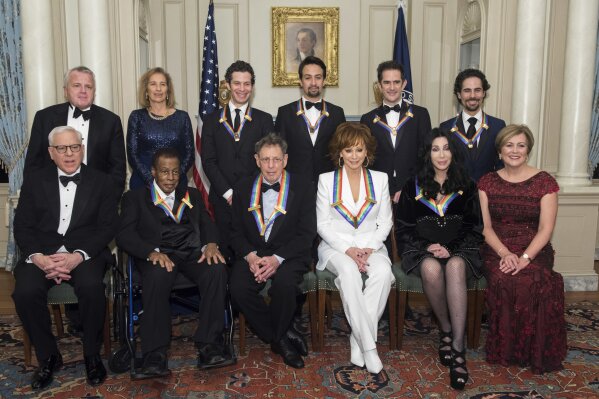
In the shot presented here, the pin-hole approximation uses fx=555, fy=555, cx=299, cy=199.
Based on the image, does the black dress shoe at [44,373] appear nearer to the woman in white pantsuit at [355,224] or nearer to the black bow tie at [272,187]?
the black bow tie at [272,187]

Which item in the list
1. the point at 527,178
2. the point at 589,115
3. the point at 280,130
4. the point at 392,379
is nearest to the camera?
the point at 392,379

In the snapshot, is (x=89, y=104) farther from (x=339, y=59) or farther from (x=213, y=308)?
(x=339, y=59)

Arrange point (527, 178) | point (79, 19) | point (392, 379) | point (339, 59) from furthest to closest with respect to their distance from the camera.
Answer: point (339, 59) < point (79, 19) < point (527, 178) < point (392, 379)

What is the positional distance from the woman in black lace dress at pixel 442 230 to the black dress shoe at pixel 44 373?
2313 mm

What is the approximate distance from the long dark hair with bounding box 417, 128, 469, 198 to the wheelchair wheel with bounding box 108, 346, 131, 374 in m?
2.21

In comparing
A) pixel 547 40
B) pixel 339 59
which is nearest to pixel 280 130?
pixel 547 40

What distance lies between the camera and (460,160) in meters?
3.75

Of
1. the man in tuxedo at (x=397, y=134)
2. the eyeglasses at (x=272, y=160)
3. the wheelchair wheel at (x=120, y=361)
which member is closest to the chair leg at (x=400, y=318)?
the man in tuxedo at (x=397, y=134)

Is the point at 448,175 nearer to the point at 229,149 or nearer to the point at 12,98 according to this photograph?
the point at 229,149

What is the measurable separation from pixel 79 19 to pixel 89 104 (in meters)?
1.34

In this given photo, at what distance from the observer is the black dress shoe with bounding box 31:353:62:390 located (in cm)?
324

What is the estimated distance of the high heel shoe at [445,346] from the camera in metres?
3.54

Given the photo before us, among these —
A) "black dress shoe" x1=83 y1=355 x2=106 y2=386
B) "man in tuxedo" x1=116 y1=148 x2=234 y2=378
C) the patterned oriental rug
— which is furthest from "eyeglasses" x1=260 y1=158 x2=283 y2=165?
"black dress shoe" x1=83 y1=355 x2=106 y2=386

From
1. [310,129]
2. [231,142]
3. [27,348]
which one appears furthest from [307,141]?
[27,348]
